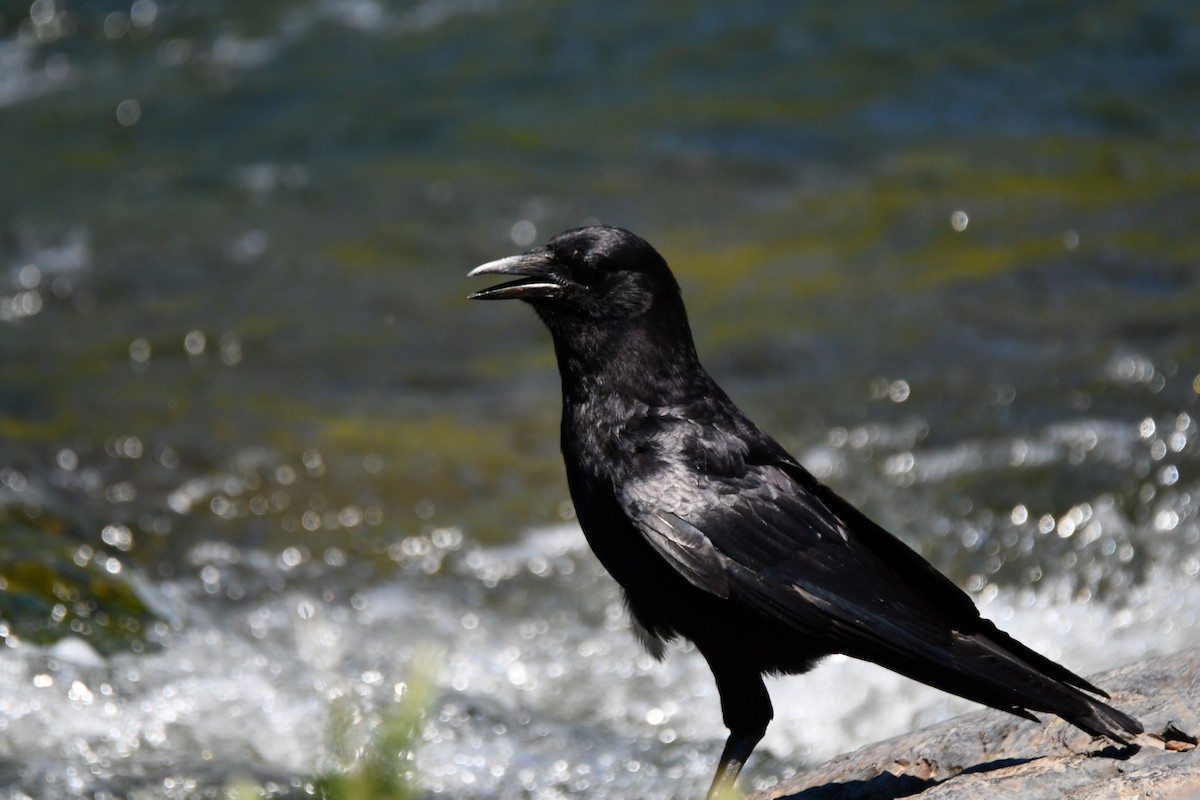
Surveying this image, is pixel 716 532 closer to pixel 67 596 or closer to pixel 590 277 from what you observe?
pixel 590 277

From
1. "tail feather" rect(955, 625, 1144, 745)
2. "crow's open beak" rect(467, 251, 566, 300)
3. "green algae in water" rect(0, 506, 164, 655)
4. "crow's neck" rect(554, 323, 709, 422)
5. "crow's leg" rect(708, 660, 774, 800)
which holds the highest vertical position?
"crow's open beak" rect(467, 251, 566, 300)

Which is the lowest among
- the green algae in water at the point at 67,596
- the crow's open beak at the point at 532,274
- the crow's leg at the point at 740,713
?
the green algae in water at the point at 67,596


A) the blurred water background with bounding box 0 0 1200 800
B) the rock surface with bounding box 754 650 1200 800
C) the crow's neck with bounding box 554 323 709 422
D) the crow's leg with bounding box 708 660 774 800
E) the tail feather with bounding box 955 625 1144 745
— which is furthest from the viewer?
the blurred water background with bounding box 0 0 1200 800

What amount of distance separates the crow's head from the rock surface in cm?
140

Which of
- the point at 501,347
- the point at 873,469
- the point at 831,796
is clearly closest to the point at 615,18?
the point at 501,347

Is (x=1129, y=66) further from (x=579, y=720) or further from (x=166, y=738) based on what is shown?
(x=166, y=738)

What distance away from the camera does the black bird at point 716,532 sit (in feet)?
11.8

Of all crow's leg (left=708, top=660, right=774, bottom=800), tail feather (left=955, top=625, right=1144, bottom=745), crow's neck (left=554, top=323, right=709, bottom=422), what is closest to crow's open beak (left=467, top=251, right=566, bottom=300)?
crow's neck (left=554, top=323, right=709, bottom=422)

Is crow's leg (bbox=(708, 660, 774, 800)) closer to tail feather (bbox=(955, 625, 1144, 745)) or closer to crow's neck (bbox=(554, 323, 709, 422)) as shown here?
tail feather (bbox=(955, 625, 1144, 745))

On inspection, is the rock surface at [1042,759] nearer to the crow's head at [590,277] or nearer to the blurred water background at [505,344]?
the blurred water background at [505,344]

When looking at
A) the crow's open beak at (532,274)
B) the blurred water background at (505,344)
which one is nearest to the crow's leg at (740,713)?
the blurred water background at (505,344)

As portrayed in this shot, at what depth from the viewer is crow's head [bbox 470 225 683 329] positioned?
4160mm

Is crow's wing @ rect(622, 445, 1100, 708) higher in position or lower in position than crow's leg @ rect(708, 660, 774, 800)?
higher

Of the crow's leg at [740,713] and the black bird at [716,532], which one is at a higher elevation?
the black bird at [716,532]
